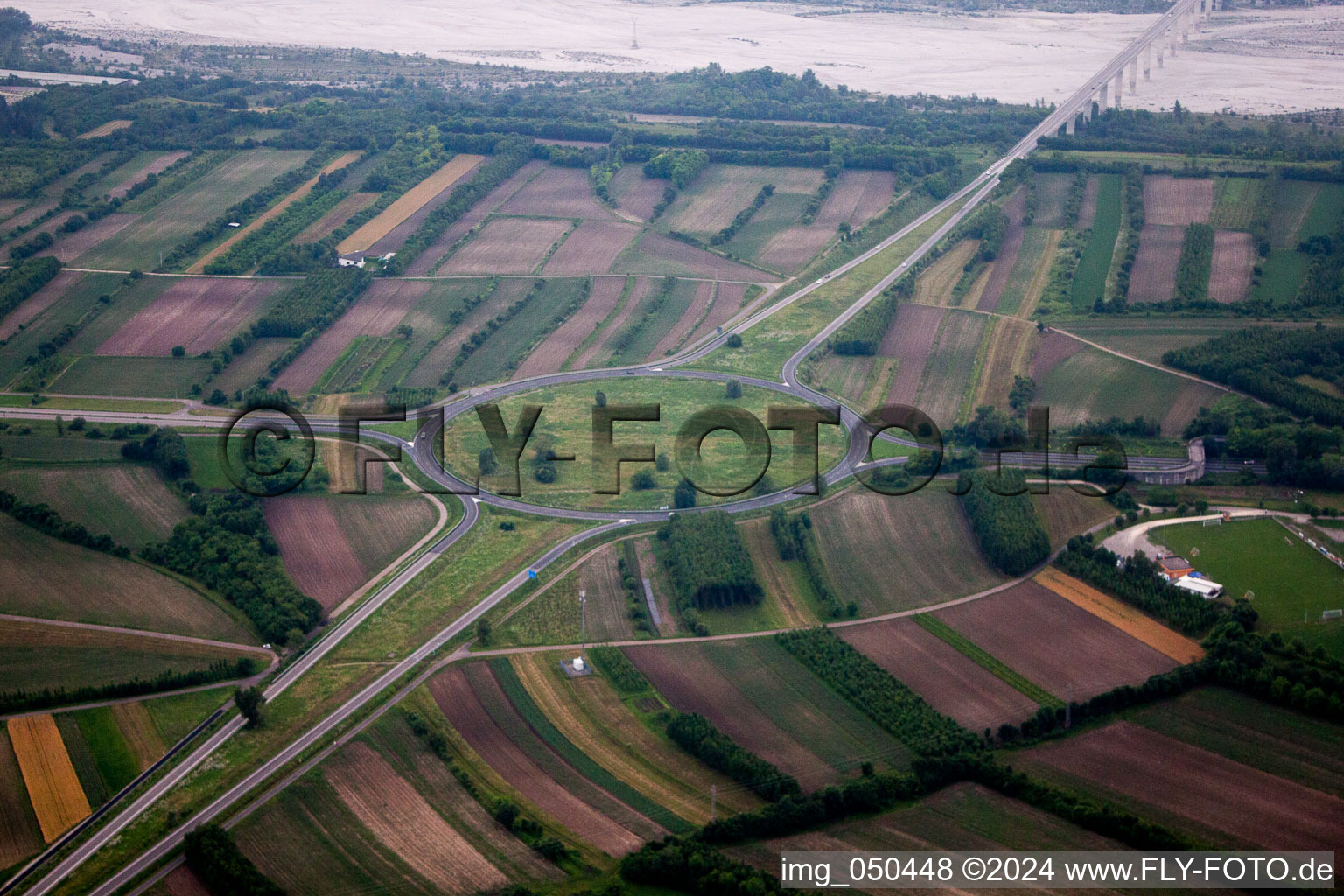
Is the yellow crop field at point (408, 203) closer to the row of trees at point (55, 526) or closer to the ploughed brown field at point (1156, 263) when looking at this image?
the row of trees at point (55, 526)

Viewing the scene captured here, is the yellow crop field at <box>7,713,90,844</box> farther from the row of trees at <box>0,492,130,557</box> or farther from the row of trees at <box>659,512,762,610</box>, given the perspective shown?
the row of trees at <box>659,512,762,610</box>

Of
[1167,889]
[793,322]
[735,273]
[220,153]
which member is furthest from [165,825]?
[220,153]

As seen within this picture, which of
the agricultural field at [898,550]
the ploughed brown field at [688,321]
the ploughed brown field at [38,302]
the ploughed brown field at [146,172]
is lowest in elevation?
the agricultural field at [898,550]

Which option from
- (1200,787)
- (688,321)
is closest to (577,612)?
(1200,787)

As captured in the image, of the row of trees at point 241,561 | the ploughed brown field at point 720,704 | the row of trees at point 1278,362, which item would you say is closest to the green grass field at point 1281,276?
the row of trees at point 1278,362

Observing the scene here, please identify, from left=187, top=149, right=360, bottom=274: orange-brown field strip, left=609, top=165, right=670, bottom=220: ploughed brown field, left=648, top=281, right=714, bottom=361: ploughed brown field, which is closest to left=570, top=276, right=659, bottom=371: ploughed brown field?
left=648, top=281, right=714, bottom=361: ploughed brown field
